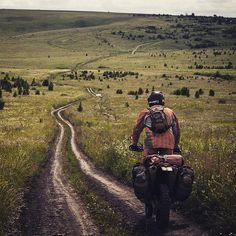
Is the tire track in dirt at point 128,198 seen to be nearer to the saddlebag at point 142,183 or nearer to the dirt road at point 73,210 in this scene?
the dirt road at point 73,210

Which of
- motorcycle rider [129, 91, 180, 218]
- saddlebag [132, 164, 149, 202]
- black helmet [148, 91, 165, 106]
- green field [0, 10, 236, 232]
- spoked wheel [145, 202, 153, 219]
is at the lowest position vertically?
green field [0, 10, 236, 232]

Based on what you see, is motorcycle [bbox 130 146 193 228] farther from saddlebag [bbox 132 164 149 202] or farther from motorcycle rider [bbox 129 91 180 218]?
motorcycle rider [bbox 129 91 180 218]

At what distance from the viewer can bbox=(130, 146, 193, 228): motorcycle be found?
9.64 metres

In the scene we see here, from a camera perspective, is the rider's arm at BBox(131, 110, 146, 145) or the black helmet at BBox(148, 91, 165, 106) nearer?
the rider's arm at BBox(131, 110, 146, 145)

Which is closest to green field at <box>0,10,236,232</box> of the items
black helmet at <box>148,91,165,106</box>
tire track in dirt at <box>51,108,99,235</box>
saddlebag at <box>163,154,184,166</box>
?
tire track in dirt at <box>51,108,99,235</box>

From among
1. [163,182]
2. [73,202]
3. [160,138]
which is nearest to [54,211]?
[73,202]

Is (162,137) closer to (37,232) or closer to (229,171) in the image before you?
(229,171)

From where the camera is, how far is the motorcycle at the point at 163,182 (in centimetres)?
964

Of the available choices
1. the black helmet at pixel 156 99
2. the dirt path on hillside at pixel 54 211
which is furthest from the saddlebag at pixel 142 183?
the black helmet at pixel 156 99

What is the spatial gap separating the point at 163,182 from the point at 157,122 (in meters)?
1.49

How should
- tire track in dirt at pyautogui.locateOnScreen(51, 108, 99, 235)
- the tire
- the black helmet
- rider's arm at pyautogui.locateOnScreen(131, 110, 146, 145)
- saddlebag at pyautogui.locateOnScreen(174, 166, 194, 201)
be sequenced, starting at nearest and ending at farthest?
1. the tire
2. saddlebag at pyautogui.locateOnScreen(174, 166, 194, 201)
3. tire track in dirt at pyautogui.locateOnScreen(51, 108, 99, 235)
4. rider's arm at pyautogui.locateOnScreen(131, 110, 146, 145)
5. the black helmet

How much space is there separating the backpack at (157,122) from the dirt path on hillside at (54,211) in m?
2.95

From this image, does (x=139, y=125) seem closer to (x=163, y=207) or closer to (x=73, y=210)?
(x=163, y=207)

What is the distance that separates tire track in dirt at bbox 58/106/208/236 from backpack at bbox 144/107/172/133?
8.06ft
